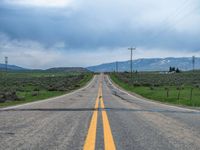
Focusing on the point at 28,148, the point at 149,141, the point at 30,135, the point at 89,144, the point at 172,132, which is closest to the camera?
the point at 28,148

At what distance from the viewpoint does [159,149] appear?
6.11m

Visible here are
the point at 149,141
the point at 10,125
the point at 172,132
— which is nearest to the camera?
the point at 149,141

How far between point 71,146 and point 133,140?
1388mm

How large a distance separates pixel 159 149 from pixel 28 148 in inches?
87.7

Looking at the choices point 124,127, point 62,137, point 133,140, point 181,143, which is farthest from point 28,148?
point 124,127

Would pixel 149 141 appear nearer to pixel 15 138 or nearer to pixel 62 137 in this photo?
pixel 62 137

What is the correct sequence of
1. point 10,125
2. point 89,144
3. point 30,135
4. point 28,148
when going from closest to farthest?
point 28,148 → point 89,144 → point 30,135 → point 10,125

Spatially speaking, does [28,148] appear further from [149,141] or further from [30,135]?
[149,141]

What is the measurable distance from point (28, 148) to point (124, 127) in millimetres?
3638

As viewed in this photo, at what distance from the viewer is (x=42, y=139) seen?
6.93m

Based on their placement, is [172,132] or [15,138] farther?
[172,132]

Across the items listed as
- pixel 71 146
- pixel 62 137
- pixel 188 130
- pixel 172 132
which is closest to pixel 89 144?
pixel 71 146

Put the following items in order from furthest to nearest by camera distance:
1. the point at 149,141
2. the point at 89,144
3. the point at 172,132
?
the point at 172,132 < the point at 149,141 < the point at 89,144

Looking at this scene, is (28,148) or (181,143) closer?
(28,148)
